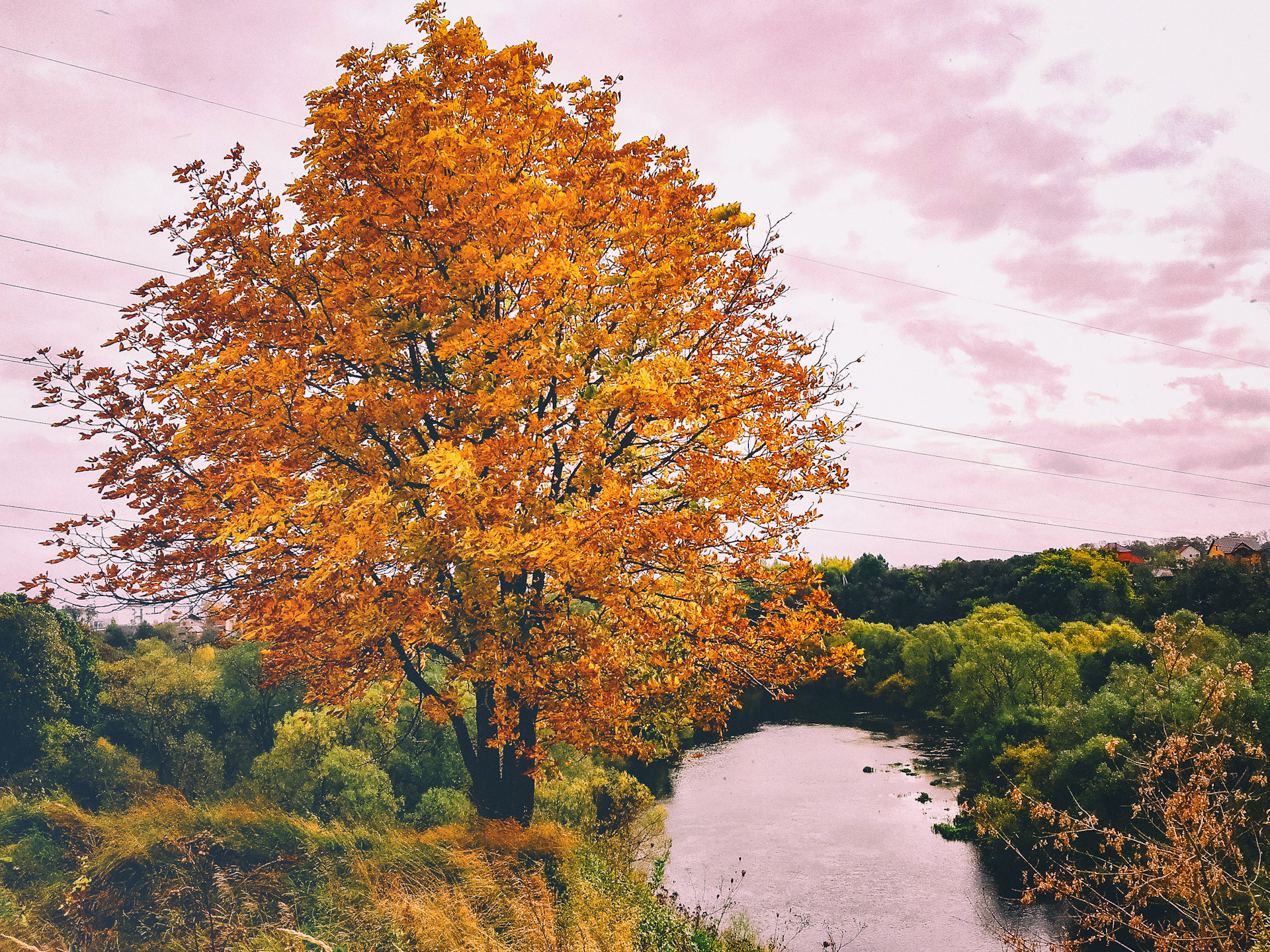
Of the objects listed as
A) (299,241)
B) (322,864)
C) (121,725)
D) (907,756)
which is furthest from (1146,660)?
(121,725)

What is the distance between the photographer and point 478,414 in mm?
11594

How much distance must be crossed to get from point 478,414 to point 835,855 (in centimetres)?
2206

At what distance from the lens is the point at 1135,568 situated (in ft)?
246

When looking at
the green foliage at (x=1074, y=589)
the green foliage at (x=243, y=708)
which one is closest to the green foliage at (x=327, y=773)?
the green foliage at (x=243, y=708)

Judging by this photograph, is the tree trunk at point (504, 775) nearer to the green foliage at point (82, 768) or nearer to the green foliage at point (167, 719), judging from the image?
the green foliage at point (167, 719)

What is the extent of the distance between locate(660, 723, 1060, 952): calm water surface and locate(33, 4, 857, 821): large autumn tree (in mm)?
11077

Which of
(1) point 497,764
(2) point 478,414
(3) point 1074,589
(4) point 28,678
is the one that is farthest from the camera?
(3) point 1074,589

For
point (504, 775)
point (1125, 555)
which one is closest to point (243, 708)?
point (504, 775)

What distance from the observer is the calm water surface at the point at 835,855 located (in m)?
20.0

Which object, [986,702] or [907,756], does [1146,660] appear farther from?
[907,756]

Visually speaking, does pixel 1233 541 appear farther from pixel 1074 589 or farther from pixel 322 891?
pixel 322 891

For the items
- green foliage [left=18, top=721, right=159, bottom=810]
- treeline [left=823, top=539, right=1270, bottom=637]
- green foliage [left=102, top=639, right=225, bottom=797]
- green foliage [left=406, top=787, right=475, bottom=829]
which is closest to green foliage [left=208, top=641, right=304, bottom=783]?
green foliage [left=102, top=639, right=225, bottom=797]

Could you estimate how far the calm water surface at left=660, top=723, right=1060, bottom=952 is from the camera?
20.0 meters

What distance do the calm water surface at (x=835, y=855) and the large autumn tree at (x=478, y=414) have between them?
11.1m
